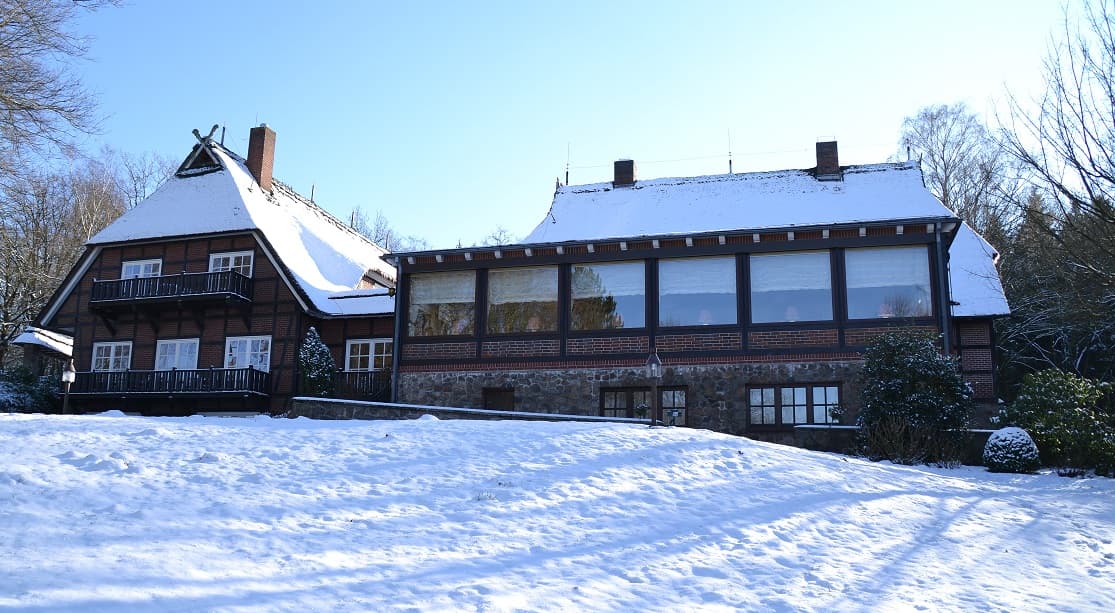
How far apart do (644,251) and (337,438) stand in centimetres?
1058

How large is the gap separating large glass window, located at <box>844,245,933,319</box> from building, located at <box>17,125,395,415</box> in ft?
38.5

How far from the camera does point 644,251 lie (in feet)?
71.1

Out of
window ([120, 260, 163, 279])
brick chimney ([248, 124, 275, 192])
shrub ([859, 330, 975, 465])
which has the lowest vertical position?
shrub ([859, 330, 975, 465])

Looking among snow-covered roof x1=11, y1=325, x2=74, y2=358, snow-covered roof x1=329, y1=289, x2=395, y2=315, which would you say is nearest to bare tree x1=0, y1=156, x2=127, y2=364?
snow-covered roof x1=11, y1=325, x2=74, y2=358

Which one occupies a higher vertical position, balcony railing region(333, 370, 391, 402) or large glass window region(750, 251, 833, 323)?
large glass window region(750, 251, 833, 323)

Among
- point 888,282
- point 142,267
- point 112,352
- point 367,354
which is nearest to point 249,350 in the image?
point 367,354

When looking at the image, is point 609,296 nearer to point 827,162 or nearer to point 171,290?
point 827,162

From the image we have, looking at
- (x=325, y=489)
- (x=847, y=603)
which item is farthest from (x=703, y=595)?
(x=325, y=489)

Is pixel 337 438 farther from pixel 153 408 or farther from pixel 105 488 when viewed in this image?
pixel 153 408

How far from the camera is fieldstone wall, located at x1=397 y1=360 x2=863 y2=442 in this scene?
792 inches

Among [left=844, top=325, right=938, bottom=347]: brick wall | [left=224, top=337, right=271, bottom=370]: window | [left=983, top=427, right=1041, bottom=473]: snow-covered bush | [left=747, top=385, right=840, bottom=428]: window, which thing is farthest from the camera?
[left=224, top=337, right=271, bottom=370]: window

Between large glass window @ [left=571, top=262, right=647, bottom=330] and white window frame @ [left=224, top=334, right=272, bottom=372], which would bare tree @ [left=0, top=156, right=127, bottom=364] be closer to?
white window frame @ [left=224, top=334, right=272, bottom=372]

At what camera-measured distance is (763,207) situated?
25.6 m

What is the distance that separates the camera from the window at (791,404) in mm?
20031
